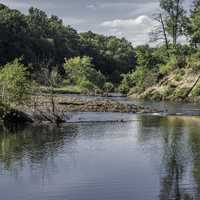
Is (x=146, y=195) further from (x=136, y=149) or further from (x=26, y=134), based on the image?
(x=26, y=134)

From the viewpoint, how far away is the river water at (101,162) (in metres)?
31.7

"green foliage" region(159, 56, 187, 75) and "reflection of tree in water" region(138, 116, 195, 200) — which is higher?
"green foliage" region(159, 56, 187, 75)

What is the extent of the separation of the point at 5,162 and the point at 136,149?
11.6 m

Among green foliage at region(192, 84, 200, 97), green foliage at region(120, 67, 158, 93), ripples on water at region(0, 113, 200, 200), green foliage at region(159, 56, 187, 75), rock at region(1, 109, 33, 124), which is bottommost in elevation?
ripples on water at region(0, 113, 200, 200)

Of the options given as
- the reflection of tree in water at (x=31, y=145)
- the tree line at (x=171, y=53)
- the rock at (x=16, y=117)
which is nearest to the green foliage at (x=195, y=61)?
the tree line at (x=171, y=53)

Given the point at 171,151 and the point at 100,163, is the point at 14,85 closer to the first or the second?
the point at 171,151

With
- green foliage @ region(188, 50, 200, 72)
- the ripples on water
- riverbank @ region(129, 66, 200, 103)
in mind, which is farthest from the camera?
green foliage @ region(188, 50, 200, 72)

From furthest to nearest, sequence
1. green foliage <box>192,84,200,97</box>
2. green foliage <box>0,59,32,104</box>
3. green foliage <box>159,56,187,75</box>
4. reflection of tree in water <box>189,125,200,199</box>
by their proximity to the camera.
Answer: green foliage <box>159,56,187,75</box>, green foliage <box>192,84,200,97</box>, green foliage <box>0,59,32,104</box>, reflection of tree in water <box>189,125,200,199</box>

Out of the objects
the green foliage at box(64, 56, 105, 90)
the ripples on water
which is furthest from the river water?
the green foliage at box(64, 56, 105, 90)

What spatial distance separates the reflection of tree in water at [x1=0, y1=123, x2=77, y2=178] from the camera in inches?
1575

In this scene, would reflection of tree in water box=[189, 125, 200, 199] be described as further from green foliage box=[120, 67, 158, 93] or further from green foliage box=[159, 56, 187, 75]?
green foliage box=[120, 67, 158, 93]

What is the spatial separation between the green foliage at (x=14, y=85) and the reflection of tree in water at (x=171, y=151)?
13.9 meters

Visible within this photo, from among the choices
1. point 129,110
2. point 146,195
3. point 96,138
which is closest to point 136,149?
point 96,138

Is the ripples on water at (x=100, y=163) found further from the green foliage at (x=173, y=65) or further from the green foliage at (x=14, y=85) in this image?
the green foliage at (x=173, y=65)
